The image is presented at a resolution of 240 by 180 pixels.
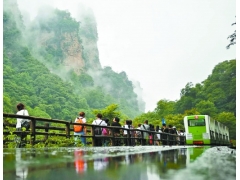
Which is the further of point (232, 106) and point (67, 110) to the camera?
point (67, 110)

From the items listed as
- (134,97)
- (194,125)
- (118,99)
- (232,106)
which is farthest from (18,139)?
(134,97)

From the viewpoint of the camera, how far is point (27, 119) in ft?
24.9

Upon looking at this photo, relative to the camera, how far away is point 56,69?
105 meters

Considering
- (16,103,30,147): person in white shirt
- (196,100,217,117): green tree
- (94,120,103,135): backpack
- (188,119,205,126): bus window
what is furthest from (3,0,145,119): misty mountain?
(16,103,30,147): person in white shirt

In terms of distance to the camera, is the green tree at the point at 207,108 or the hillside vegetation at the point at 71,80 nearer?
the green tree at the point at 207,108

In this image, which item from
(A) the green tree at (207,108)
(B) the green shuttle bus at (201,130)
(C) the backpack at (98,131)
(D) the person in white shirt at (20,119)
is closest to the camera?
(D) the person in white shirt at (20,119)

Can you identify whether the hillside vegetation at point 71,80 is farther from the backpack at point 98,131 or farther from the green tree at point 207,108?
the backpack at point 98,131

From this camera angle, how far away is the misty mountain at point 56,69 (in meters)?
73.6

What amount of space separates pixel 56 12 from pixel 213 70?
208 feet

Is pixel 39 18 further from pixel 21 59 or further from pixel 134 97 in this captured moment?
pixel 134 97

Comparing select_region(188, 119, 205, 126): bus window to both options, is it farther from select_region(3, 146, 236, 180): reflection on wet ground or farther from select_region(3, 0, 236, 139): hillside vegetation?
select_region(3, 146, 236, 180): reflection on wet ground

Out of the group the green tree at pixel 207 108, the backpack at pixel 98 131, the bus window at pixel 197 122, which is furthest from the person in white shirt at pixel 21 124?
the green tree at pixel 207 108

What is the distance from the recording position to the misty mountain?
241 feet

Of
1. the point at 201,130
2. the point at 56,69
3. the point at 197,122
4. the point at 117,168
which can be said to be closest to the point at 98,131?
the point at 117,168
